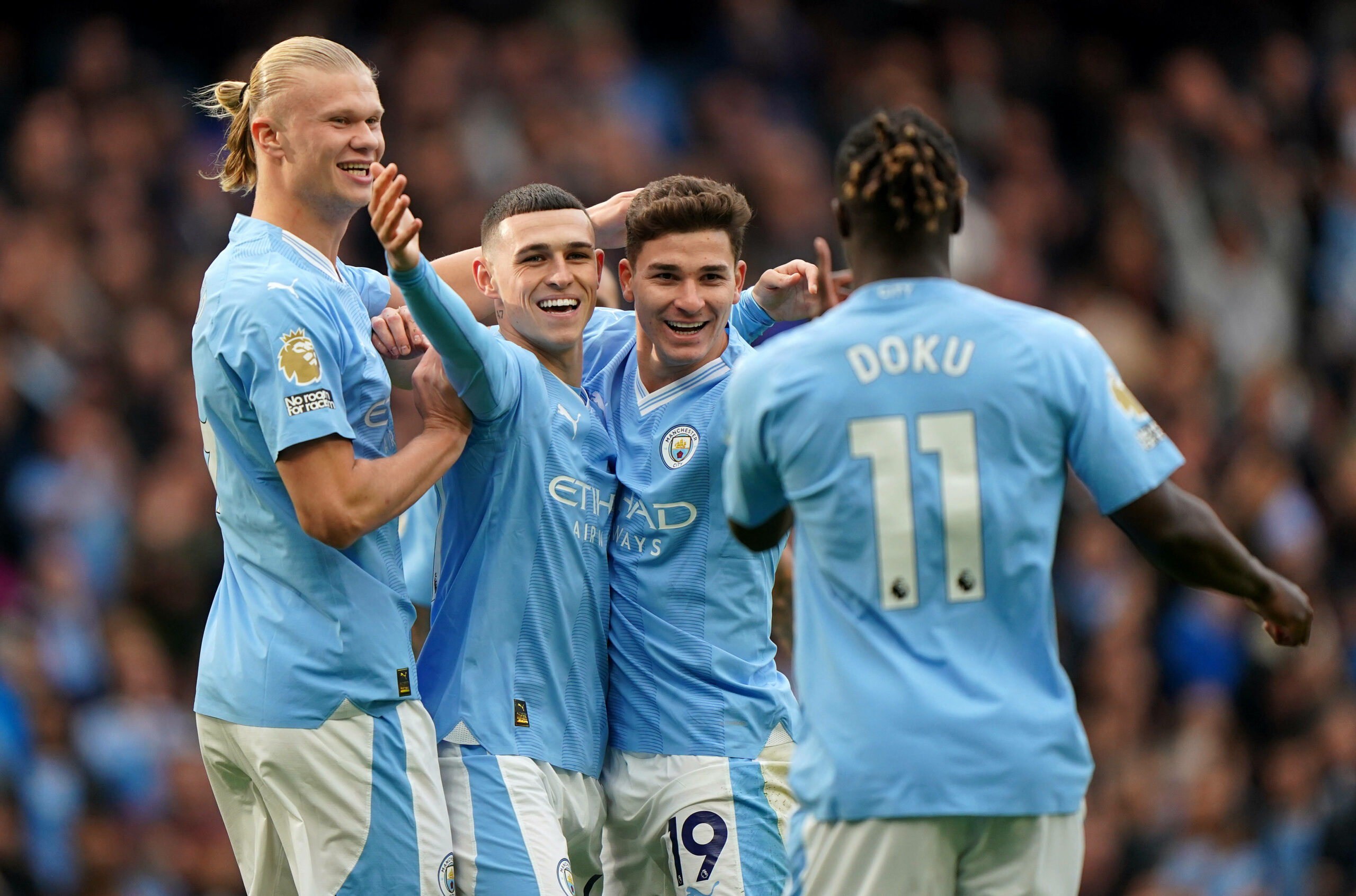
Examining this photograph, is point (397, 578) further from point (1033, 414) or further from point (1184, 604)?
point (1184, 604)

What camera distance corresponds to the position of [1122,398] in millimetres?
3957

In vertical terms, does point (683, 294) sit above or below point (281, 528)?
above

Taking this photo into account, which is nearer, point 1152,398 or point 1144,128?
point 1152,398

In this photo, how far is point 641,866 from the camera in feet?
17.7

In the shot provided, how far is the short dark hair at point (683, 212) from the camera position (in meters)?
5.43

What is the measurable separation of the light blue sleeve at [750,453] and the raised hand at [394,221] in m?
0.99

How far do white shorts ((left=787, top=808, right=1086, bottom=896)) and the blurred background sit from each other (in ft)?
10.9

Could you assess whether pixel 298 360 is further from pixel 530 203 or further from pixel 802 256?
pixel 802 256

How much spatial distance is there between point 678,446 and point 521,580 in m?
0.68

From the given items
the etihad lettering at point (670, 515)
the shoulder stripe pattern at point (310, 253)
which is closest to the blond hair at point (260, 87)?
the shoulder stripe pattern at point (310, 253)

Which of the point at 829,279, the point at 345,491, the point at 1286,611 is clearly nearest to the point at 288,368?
the point at 345,491

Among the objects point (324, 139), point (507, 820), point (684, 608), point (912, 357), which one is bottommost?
point (507, 820)

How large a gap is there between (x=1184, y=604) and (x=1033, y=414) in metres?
8.77

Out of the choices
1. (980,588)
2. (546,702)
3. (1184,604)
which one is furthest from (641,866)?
(1184,604)
